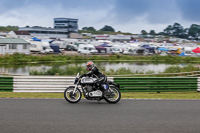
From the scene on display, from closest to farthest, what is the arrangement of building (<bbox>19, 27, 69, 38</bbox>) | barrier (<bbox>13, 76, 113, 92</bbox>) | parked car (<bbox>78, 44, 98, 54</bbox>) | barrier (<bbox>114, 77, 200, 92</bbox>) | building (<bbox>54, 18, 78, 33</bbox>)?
barrier (<bbox>13, 76, 113, 92</bbox>)
barrier (<bbox>114, 77, 200, 92</bbox>)
parked car (<bbox>78, 44, 98, 54</bbox>)
building (<bbox>19, 27, 69, 38</bbox>)
building (<bbox>54, 18, 78, 33</bbox>)

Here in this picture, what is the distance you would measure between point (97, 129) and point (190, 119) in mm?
2873

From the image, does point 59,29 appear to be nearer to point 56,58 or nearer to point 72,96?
point 56,58

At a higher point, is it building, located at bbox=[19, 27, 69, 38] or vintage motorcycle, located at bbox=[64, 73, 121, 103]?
building, located at bbox=[19, 27, 69, 38]

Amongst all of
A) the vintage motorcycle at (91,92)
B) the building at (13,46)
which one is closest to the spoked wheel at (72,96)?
the vintage motorcycle at (91,92)

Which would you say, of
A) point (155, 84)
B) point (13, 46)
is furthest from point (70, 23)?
point (155, 84)

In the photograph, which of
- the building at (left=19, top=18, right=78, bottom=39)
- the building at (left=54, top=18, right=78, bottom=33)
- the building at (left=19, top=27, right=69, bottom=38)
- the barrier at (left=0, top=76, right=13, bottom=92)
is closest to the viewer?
the barrier at (left=0, top=76, right=13, bottom=92)

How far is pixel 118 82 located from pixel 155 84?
6.17ft

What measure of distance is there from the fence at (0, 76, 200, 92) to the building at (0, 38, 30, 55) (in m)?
46.8

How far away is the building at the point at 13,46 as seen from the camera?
6166 cm

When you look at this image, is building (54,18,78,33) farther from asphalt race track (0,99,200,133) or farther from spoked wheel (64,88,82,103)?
asphalt race track (0,99,200,133)

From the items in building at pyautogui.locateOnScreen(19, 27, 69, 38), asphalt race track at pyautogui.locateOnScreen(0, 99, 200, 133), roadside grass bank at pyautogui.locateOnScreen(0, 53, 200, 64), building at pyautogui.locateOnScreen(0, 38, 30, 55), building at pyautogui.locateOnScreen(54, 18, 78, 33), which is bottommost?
asphalt race track at pyautogui.locateOnScreen(0, 99, 200, 133)

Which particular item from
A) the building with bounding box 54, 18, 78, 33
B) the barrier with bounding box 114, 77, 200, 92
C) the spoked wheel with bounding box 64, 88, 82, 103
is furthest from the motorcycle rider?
the building with bounding box 54, 18, 78, 33

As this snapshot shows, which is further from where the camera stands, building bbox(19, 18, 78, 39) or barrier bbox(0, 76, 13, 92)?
building bbox(19, 18, 78, 39)

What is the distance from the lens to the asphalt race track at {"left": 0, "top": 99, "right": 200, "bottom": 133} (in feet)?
26.0
